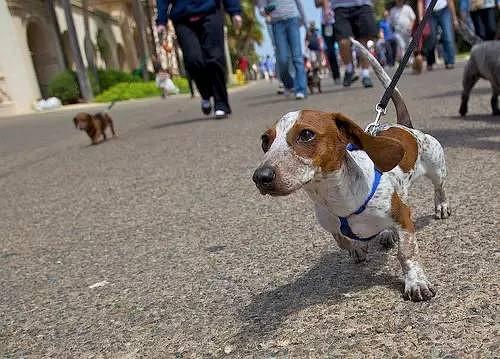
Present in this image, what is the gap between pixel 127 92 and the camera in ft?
78.0

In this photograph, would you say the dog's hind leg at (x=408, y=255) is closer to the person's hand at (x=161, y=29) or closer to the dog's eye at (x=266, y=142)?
the dog's eye at (x=266, y=142)

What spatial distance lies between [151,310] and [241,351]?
558 millimetres

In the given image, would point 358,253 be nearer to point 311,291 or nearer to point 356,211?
point 311,291

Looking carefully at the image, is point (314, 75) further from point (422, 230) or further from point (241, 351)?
point (241, 351)

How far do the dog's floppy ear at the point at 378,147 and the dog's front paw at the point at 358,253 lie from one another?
0.46 m

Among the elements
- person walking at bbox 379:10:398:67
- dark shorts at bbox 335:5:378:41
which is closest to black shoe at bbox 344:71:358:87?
dark shorts at bbox 335:5:378:41

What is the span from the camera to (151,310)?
7.34ft

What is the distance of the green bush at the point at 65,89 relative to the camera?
23.5 meters

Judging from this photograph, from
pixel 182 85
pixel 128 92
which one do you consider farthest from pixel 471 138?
pixel 182 85

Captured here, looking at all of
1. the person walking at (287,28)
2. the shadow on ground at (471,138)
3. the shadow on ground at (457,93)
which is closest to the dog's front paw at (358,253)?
the shadow on ground at (471,138)

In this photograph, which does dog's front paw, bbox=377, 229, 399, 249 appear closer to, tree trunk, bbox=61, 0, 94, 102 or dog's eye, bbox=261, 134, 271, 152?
dog's eye, bbox=261, 134, 271, 152

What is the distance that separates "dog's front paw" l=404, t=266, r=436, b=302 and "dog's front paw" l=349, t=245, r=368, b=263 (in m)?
0.27

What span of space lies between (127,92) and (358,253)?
22.5 m

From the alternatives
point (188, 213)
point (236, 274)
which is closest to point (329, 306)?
point (236, 274)
